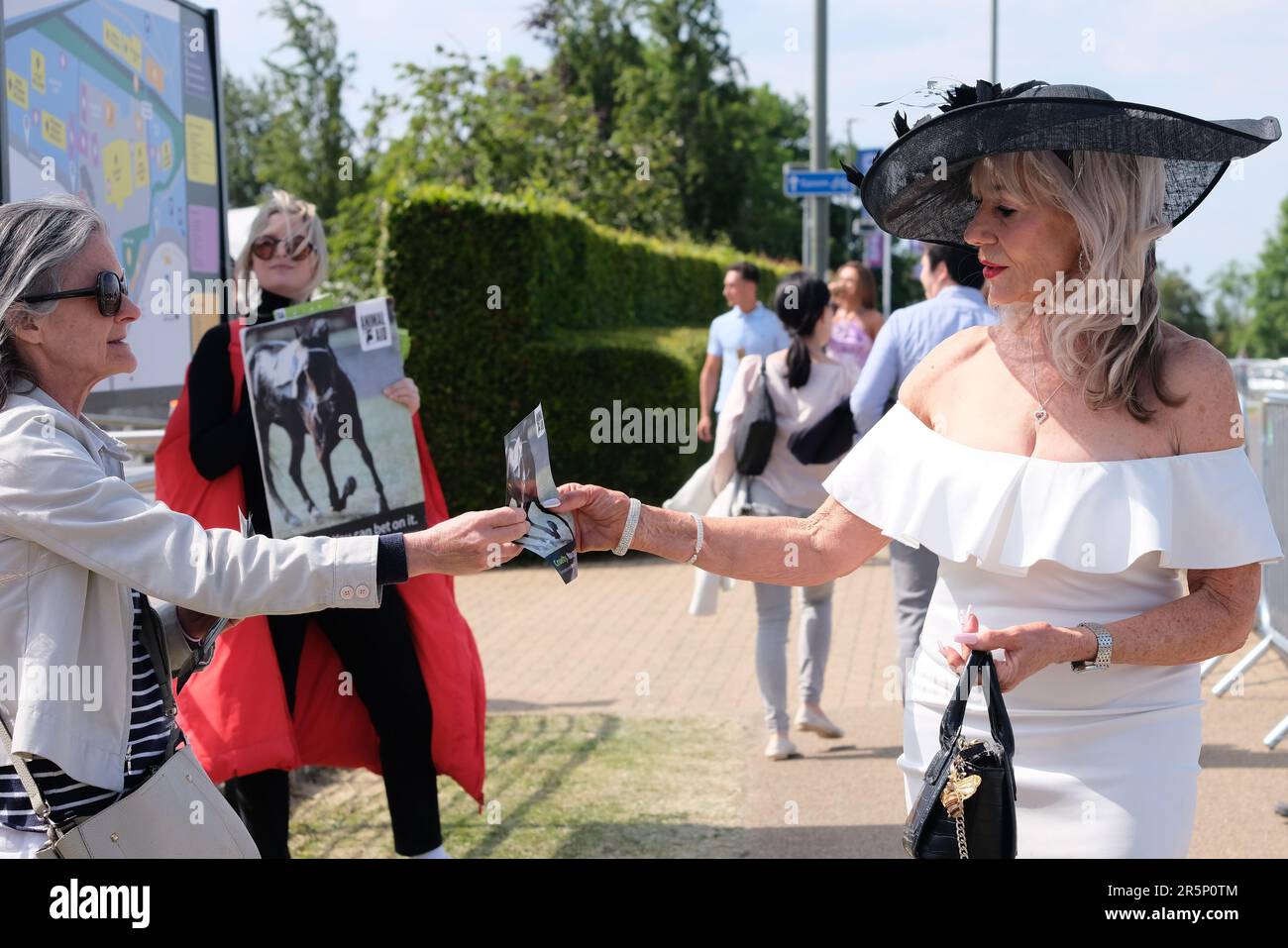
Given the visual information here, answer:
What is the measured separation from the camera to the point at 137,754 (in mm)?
2430

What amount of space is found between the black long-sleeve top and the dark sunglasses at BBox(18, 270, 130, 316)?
172cm

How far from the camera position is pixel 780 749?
6375 millimetres

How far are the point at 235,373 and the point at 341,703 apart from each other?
1119mm

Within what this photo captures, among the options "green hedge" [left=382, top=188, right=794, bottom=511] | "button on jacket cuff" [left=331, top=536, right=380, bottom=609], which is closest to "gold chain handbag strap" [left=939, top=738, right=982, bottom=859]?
"button on jacket cuff" [left=331, top=536, right=380, bottom=609]

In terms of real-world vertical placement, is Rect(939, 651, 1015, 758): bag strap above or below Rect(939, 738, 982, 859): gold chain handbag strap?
above

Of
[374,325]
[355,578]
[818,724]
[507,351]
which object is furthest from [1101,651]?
[507,351]

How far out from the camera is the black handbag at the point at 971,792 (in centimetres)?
228

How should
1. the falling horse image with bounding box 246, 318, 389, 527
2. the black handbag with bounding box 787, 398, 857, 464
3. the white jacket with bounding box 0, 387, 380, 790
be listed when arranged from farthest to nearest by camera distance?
1. the black handbag with bounding box 787, 398, 857, 464
2. the falling horse image with bounding box 246, 318, 389, 527
3. the white jacket with bounding box 0, 387, 380, 790

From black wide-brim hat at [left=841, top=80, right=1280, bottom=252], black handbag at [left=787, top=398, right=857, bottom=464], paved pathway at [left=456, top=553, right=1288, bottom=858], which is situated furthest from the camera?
black handbag at [left=787, top=398, right=857, bottom=464]

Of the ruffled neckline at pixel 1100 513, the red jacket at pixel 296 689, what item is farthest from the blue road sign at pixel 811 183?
the ruffled neckline at pixel 1100 513

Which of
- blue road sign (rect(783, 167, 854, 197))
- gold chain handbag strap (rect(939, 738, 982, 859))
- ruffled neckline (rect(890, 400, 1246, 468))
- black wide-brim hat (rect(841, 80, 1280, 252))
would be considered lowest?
gold chain handbag strap (rect(939, 738, 982, 859))

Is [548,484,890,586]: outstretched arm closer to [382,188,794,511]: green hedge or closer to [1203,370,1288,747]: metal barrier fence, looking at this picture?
[1203,370,1288,747]: metal barrier fence

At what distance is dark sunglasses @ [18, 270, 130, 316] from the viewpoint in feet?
7.88
